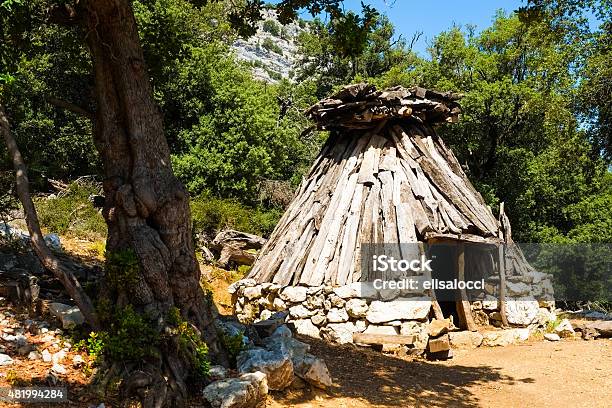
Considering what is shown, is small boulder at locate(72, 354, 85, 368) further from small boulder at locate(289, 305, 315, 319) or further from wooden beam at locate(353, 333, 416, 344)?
small boulder at locate(289, 305, 315, 319)

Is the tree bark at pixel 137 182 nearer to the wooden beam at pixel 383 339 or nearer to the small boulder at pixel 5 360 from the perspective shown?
the small boulder at pixel 5 360

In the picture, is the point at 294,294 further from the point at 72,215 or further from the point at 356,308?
the point at 72,215

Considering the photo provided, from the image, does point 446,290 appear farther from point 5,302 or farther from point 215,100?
point 215,100

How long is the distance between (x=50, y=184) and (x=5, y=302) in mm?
14489

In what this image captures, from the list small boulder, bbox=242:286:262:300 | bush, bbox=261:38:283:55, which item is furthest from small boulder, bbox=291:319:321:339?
bush, bbox=261:38:283:55

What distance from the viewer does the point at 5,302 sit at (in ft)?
19.5

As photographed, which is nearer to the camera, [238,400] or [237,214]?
[238,400]

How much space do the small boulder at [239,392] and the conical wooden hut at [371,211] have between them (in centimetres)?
481

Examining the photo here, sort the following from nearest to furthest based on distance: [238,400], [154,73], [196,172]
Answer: [238,400] < [154,73] < [196,172]

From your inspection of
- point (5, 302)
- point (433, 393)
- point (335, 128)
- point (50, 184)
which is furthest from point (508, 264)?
point (50, 184)

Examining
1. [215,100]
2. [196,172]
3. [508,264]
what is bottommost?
[508,264]

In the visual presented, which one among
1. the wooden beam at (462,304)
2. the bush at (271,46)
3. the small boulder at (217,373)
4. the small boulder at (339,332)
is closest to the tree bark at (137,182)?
the small boulder at (217,373)

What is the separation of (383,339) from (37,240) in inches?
235

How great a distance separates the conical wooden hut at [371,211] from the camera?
414 inches
